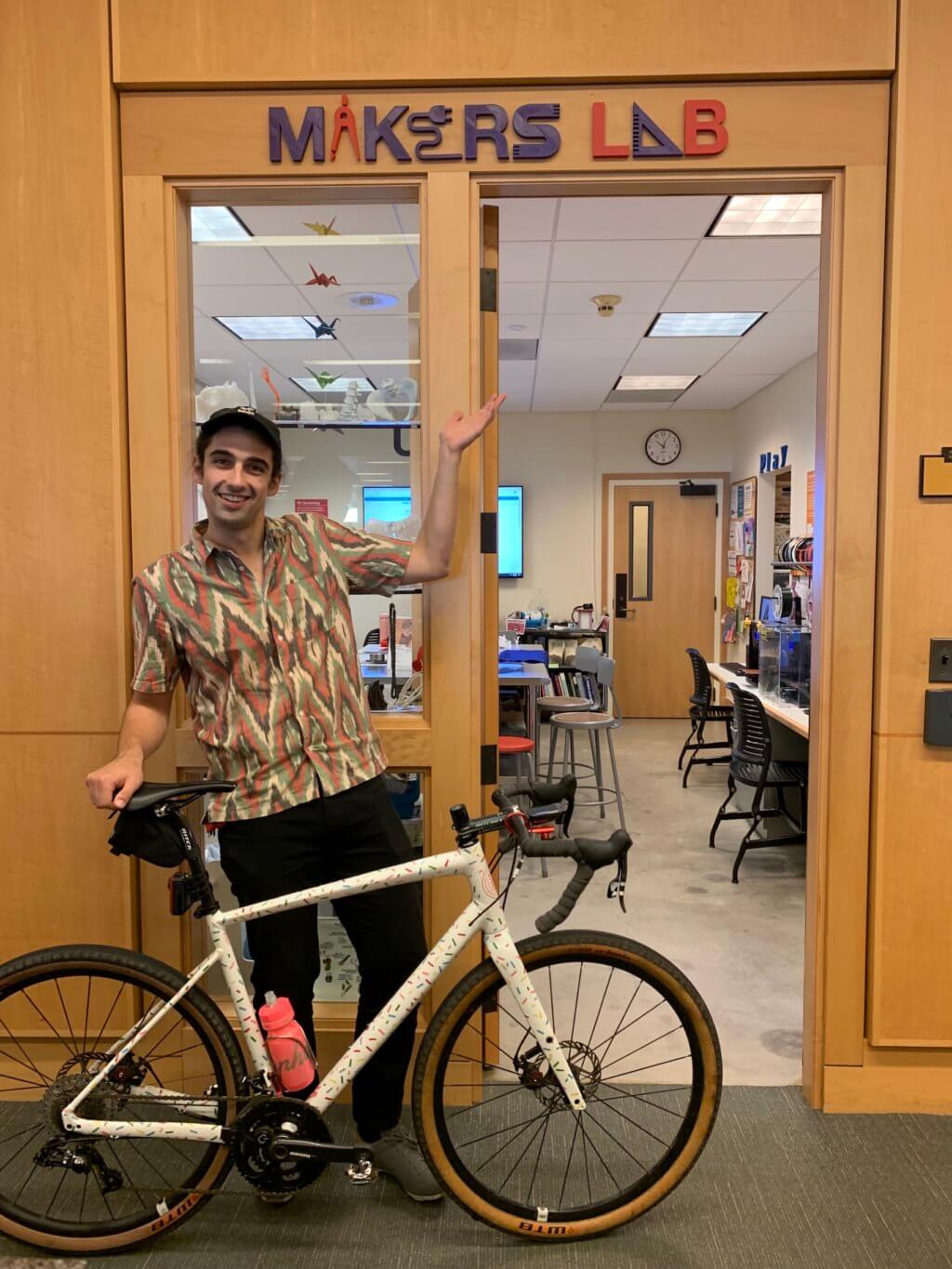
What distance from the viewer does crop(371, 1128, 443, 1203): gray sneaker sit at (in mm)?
1851

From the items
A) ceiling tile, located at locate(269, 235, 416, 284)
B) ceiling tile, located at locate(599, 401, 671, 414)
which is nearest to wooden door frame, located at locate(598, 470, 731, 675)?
ceiling tile, located at locate(599, 401, 671, 414)

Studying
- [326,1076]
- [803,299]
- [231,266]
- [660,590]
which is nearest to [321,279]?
[231,266]

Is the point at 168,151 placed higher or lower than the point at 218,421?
higher

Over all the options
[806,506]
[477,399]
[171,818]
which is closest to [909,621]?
[477,399]

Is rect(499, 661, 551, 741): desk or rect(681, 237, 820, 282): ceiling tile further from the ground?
rect(681, 237, 820, 282): ceiling tile

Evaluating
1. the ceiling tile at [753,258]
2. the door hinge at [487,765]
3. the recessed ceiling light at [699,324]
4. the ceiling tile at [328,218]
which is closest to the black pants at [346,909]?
the door hinge at [487,765]

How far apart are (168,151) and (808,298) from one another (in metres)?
3.90

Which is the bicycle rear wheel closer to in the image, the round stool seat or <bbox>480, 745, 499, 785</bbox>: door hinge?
<bbox>480, 745, 499, 785</bbox>: door hinge

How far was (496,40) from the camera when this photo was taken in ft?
6.54

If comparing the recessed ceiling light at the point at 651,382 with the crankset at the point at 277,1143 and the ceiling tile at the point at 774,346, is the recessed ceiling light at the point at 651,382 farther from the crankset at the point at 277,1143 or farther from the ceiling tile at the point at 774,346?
the crankset at the point at 277,1143

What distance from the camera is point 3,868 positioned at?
2.19m

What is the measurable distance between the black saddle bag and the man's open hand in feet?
3.06

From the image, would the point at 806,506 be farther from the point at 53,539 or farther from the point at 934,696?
the point at 53,539

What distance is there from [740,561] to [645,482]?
1.22 metres
